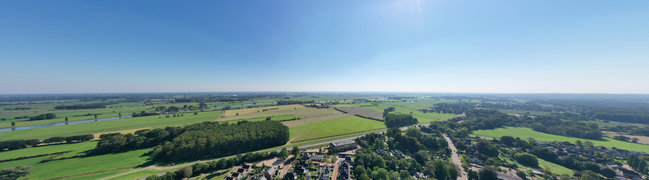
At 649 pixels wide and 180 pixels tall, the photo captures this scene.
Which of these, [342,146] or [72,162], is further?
[342,146]

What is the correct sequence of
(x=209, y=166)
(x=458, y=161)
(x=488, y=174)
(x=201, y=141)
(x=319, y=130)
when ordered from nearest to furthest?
1. (x=488, y=174)
2. (x=209, y=166)
3. (x=201, y=141)
4. (x=458, y=161)
5. (x=319, y=130)

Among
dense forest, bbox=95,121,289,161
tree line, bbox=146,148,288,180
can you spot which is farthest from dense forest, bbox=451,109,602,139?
tree line, bbox=146,148,288,180

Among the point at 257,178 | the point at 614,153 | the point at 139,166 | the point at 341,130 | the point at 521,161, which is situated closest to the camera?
the point at 257,178

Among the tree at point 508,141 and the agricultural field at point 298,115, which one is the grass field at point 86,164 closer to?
the agricultural field at point 298,115

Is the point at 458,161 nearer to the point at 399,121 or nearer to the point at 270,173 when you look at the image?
the point at 399,121

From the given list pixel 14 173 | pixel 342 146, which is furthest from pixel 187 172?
pixel 342 146

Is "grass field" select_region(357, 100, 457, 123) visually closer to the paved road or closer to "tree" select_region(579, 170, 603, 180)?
the paved road

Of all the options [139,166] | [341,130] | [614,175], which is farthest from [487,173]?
[139,166]

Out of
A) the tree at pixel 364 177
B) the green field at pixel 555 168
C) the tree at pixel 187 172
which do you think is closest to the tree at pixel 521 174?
the green field at pixel 555 168

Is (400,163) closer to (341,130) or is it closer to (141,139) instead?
(341,130)
